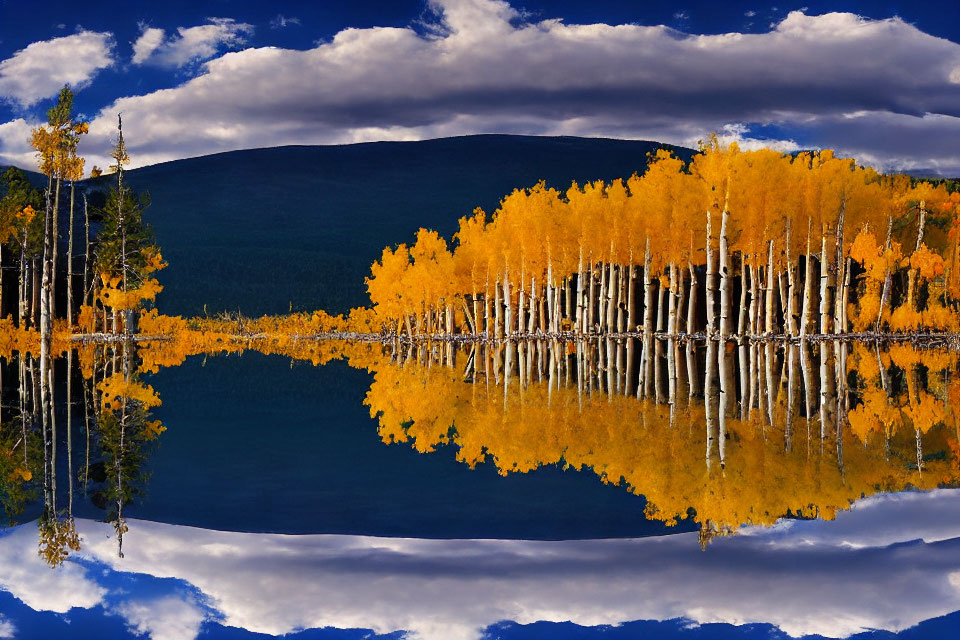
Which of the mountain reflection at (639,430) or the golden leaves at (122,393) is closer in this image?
the mountain reflection at (639,430)

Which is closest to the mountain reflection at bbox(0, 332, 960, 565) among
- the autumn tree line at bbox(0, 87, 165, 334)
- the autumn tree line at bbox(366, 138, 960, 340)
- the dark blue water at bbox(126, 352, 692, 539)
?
the dark blue water at bbox(126, 352, 692, 539)

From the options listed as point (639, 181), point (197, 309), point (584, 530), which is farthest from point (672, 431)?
point (197, 309)

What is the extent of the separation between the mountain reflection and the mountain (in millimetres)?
82851

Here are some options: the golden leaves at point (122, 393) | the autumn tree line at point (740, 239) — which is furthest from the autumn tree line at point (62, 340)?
the autumn tree line at point (740, 239)

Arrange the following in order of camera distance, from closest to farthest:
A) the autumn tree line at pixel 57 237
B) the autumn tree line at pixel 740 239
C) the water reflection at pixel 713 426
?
the water reflection at pixel 713 426, the autumn tree line at pixel 740 239, the autumn tree line at pixel 57 237

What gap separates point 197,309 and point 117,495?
329 ft

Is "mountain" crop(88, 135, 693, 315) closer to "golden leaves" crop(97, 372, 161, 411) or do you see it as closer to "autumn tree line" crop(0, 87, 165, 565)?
"autumn tree line" crop(0, 87, 165, 565)

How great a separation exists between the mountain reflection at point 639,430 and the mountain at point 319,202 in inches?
3262

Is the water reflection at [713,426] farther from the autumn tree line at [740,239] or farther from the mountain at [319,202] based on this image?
the mountain at [319,202]

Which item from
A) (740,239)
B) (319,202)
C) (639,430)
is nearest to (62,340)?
(740,239)

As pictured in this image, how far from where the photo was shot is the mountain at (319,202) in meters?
109

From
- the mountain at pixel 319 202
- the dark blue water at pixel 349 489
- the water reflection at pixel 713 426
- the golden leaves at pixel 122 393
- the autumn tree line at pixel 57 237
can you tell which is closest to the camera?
the dark blue water at pixel 349 489

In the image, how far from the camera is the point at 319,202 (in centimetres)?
11812

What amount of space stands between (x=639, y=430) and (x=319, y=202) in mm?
107418
